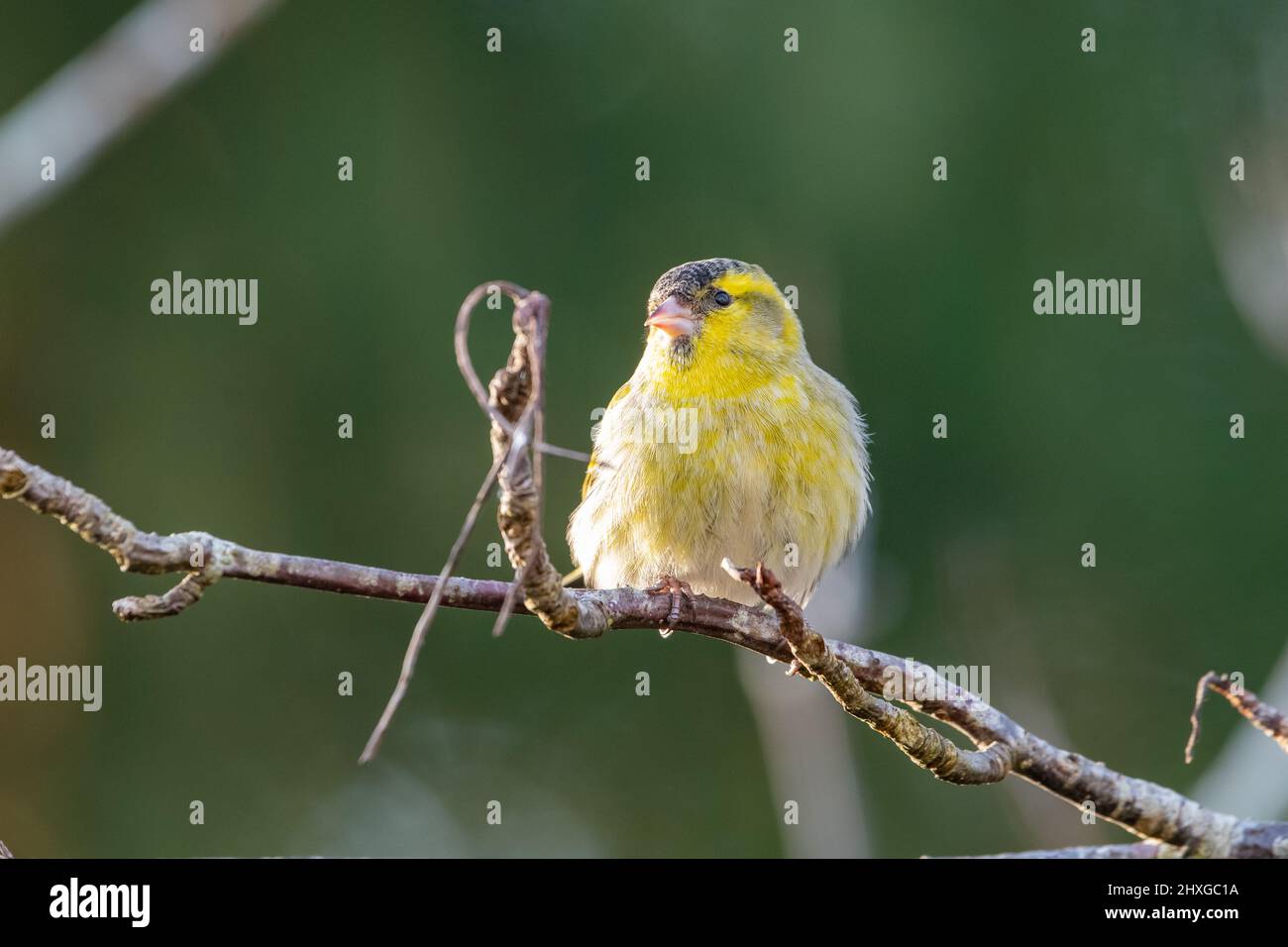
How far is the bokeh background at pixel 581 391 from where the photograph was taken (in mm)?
10180

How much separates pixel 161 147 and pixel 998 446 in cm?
684

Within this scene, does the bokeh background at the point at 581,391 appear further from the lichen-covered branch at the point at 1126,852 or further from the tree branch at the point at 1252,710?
the tree branch at the point at 1252,710

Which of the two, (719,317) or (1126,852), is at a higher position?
(719,317)

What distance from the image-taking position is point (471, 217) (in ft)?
37.0

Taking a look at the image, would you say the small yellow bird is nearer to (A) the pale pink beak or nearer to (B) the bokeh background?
(A) the pale pink beak

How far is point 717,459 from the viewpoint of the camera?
16.9ft

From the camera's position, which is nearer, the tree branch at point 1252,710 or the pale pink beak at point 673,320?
the tree branch at point 1252,710

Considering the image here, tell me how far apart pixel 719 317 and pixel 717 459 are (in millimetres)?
736

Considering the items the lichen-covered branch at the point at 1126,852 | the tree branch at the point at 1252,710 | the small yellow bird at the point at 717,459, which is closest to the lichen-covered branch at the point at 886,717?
the lichen-covered branch at the point at 1126,852

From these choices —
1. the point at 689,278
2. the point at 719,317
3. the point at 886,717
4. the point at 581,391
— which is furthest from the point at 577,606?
the point at 581,391

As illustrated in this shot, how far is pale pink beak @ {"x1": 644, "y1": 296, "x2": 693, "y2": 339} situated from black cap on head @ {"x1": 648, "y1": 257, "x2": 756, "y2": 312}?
0.10 metres

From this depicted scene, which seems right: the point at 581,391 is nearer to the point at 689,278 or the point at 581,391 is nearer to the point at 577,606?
the point at 689,278

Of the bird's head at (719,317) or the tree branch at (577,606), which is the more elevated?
the bird's head at (719,317)

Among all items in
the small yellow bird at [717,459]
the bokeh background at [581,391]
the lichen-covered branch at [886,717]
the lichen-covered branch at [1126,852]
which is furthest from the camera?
the bokeh background at [581,391]
